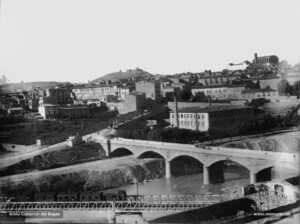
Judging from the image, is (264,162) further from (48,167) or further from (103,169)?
(48,167)

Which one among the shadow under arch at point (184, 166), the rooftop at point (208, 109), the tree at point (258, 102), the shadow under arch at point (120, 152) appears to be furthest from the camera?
the shadow under arch at point (120, 152)

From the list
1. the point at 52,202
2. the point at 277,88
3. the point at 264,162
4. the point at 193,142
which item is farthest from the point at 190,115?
the point at 52,202

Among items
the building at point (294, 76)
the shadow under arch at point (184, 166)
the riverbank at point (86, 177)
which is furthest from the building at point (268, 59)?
the riverbank at point (86, 177)

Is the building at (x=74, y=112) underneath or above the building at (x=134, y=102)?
underneath

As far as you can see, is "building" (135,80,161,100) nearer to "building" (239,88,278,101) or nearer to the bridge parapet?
A: the bridge parapet

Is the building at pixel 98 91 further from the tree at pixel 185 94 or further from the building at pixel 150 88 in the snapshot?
the tree at pixel 185 94

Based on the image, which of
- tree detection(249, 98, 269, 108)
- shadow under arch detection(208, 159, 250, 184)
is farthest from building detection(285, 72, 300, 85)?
tree detection(249, 98, 269, 108)
